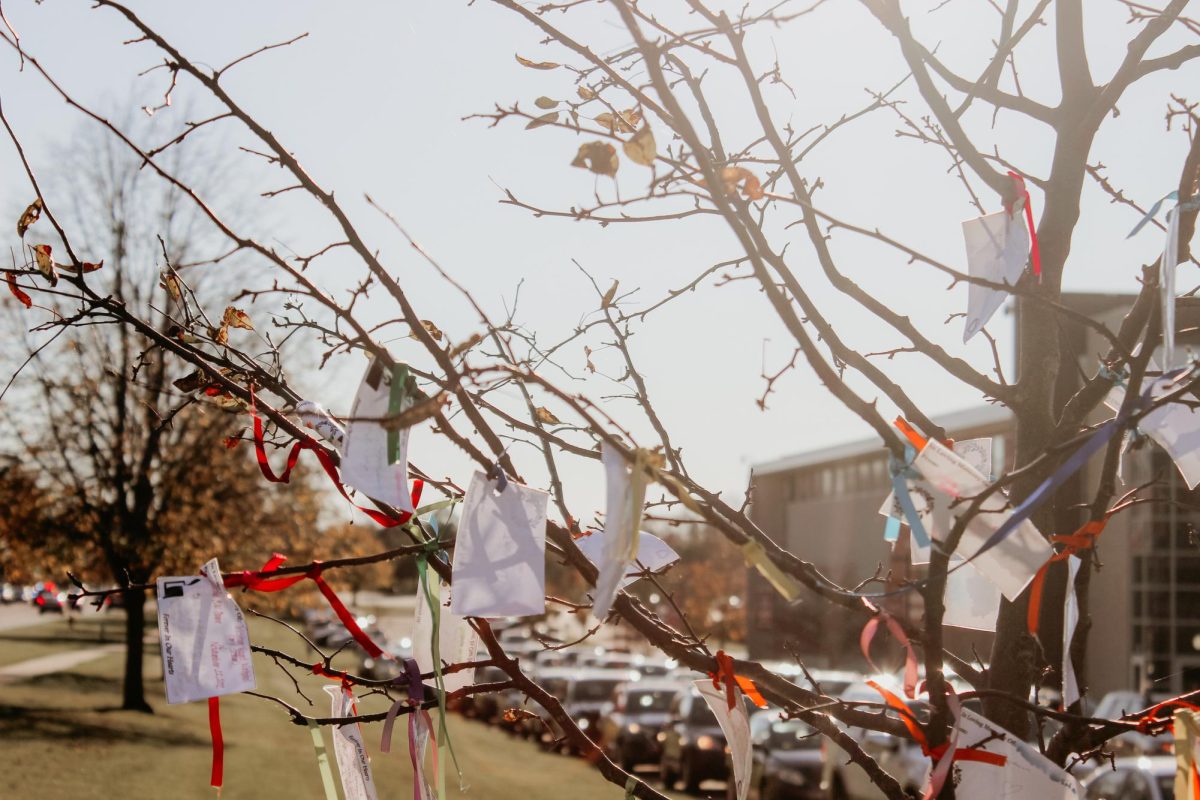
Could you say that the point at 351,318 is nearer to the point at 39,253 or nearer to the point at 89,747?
the point at 39,253

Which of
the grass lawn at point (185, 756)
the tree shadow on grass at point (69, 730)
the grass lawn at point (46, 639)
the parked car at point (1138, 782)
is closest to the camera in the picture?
the parked car at point (1138, 782)

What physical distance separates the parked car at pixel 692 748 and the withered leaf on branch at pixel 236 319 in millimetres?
16020

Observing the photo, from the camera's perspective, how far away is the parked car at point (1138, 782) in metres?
9.74

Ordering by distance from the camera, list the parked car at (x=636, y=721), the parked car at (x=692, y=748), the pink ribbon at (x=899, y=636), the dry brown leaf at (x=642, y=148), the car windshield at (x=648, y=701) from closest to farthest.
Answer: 1. the dry brown leaf at (x=642, y=148)
2. the pink ribbon at (x=899, y=636)
3. the parked car at (x=692, y=748)
4. the parked car at (x=636, y=721)
5. the car windshield at (x=648, y=701)

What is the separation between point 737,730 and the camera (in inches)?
94.0

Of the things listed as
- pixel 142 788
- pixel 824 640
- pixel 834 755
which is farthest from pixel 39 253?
pixel 824 640

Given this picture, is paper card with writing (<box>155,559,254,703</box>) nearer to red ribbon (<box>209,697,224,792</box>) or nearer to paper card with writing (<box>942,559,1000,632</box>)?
red ribbon (<box>209,697,224,792</box>)

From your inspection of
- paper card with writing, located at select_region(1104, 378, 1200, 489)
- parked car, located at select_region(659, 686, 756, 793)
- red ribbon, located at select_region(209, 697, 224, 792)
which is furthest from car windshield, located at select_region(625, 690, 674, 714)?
paper card with writing, located at select_region(1104, 378, 1200, 489)

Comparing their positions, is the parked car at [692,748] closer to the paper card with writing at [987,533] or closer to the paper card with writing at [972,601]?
the paper card with writing at [972,601]

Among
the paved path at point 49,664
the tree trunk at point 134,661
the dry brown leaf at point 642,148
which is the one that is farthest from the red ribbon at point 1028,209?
the paved path at point 49,664

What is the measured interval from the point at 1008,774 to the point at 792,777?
13.6 metres

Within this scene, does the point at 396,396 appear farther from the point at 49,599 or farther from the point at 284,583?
the point at 49,599

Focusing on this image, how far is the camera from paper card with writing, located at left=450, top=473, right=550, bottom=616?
6.74ft

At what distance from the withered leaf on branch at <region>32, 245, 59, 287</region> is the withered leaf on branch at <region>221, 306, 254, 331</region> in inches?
13.3
